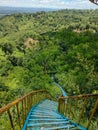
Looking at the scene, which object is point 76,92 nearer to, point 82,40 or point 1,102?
point 1,102

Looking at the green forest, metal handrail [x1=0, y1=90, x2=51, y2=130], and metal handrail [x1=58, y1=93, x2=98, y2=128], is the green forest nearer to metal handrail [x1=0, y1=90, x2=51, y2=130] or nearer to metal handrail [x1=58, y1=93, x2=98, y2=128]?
metal handrail [x1=58, y1=93, x2=98, y2=128]

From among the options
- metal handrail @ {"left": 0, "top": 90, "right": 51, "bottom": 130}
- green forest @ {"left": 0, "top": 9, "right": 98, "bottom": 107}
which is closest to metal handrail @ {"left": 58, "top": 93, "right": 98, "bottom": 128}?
metal handrail @ {"left": 0, "top": 90, "right": 51, "bottom": 130}

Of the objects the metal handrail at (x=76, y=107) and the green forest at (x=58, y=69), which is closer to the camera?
the metal handrail at (x=76, y=107)

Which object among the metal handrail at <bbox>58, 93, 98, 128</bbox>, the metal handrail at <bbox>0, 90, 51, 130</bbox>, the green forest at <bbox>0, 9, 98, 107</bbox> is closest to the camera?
the metal handrail at <bbox>0, 90, 51, 130</bbox>

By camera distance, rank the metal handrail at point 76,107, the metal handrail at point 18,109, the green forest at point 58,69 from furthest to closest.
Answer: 1. the green forest at point 58,69
2. the metal handrail at point 76,107
3. the metal handrail at point 18,109

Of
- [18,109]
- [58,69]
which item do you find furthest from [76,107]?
[58,69]

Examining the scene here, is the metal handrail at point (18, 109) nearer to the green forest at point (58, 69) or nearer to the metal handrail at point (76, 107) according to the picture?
the metal handrail at point (76, 107)

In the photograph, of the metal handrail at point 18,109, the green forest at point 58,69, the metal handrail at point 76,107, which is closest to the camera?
the metal handrail at point 18,109

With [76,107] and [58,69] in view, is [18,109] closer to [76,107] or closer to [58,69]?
[76,107]

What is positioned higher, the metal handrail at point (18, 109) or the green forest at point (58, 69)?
the metal handrail at point (18, 109)

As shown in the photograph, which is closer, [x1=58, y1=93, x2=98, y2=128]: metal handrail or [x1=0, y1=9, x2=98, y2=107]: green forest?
[x1=58, y1=93, x2=98, y2=128]: metal handrail

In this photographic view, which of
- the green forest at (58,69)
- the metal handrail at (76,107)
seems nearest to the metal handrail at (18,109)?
the metal handrail at (76,107)
